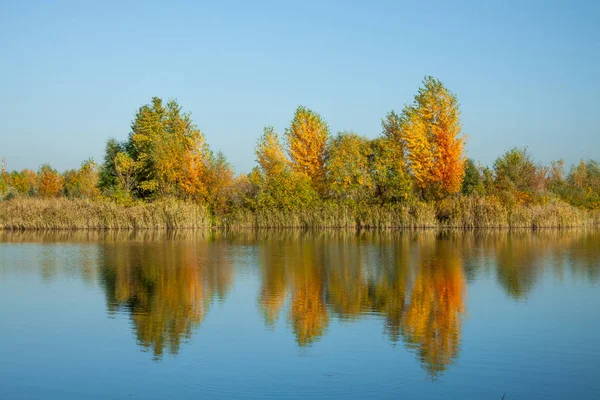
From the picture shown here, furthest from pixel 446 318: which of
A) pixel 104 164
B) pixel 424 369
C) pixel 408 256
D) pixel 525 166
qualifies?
pixel 104 164

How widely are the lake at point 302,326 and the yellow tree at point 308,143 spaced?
2220cm

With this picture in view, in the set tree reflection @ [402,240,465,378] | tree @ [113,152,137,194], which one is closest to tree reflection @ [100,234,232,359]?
tree reflection @ [402,240,465,378]

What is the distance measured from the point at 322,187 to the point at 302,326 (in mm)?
31920

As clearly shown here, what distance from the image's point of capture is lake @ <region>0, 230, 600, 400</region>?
799 centimetres

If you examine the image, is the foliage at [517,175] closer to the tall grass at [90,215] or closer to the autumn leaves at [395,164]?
the autumn leaves at [395,164]

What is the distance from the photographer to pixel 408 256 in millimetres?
21781

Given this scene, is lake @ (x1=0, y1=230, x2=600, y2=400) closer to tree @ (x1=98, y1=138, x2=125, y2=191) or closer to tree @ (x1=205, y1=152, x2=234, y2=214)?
tree @ (x1=205, y1=152, x2=234, y2=214)

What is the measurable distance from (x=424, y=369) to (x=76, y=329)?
20.2 feet

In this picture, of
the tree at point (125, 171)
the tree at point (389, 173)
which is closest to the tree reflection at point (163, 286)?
the tree at point (389, 173)

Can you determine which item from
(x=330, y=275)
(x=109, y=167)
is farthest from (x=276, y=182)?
(x=330, y=275)

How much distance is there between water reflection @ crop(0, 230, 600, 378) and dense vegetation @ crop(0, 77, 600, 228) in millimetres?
7029

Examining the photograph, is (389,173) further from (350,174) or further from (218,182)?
(218,182)

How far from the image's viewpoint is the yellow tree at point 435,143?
39.8 m

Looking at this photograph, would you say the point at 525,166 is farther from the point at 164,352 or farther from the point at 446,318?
the point at 164,352
